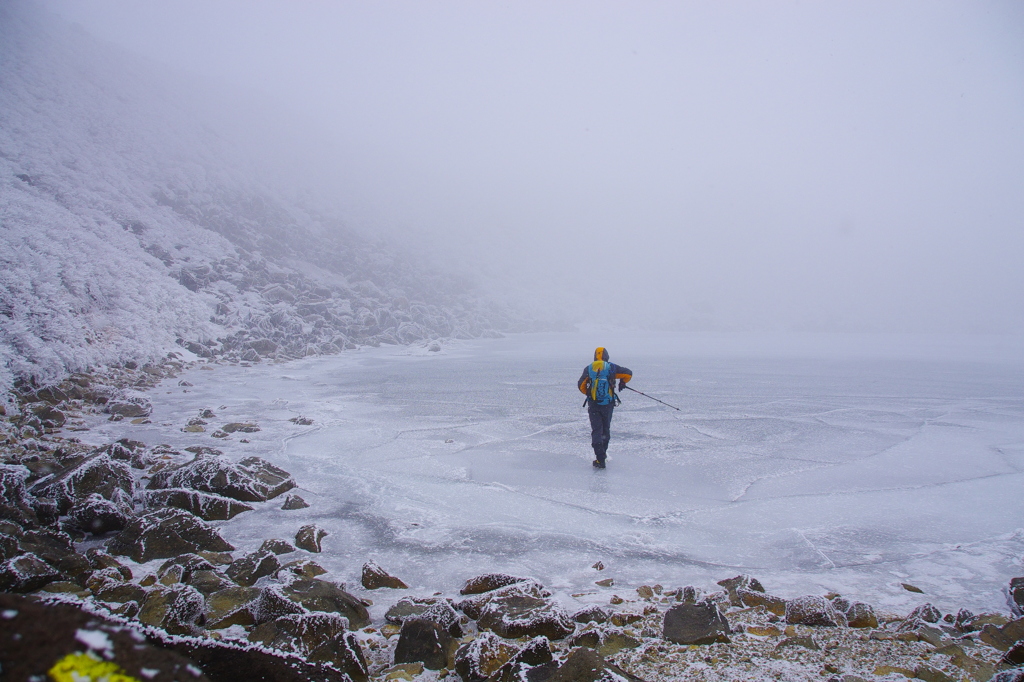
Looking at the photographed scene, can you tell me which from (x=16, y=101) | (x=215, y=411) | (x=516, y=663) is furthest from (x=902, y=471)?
(x=16, y=101)

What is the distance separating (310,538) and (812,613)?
359 centimetres

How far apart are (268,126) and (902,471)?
265ft

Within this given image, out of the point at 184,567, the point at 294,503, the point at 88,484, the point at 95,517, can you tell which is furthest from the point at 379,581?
the point at 88,484

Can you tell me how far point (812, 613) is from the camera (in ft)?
11.0

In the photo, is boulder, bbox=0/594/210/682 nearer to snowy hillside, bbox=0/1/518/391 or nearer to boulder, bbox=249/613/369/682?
boulder, bbox=249/613/369/682

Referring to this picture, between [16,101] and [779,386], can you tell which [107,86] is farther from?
[779,386]

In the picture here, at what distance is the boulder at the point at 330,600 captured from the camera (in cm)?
331

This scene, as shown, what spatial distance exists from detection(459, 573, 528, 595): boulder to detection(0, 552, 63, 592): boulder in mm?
2482

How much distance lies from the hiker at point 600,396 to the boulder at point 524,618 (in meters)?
3.82

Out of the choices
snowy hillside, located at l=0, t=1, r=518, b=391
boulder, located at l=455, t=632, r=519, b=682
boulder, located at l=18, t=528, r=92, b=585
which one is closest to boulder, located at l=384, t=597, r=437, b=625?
boulder, located at l=455, t=632, r=519, b=682

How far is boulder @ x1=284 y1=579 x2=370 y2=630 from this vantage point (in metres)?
3.31

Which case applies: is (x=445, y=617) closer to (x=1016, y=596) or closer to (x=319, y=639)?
(x=319, y=639)

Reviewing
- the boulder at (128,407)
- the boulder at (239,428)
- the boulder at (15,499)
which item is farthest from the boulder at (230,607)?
the boulder at (128,407)

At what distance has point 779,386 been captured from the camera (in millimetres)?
15867
